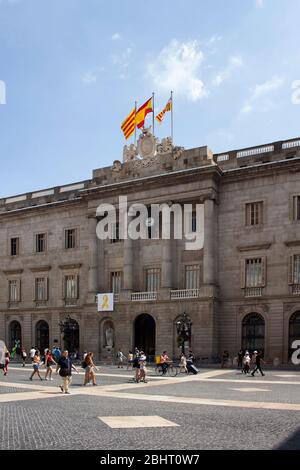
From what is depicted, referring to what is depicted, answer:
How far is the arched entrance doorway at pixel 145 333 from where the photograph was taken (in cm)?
4684

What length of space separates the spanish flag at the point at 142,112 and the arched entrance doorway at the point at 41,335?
21.4 m

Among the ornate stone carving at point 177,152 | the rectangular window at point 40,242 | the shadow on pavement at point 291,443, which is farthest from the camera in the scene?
the rectangular window at point 40,242

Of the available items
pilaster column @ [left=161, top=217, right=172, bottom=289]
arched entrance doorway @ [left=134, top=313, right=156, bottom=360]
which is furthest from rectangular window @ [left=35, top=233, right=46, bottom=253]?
pilaster column @ [left=161, top=217, right=172, bottom=289]

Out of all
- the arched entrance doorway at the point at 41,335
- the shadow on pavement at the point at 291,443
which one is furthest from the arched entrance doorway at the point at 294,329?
the shadow on pavement at the point at 291,443

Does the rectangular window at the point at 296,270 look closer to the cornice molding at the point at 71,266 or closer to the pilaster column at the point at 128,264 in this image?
the pilaster column at the point at 128,264

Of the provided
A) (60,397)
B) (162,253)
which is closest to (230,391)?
(60,397)

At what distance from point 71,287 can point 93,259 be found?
4475mm

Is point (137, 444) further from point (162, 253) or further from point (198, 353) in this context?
point (162, 253)

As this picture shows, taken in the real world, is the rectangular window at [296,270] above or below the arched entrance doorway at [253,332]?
above

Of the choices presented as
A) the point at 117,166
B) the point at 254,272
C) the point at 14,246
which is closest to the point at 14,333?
the point at 14,246

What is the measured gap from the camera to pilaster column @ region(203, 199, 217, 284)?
4325cm

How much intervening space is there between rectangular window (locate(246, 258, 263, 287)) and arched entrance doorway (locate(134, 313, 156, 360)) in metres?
9.49

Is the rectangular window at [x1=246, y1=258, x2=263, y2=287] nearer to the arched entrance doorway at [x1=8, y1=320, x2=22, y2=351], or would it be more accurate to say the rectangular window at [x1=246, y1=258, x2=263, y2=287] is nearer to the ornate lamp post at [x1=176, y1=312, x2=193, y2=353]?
the ornate lamp post at [x1=176, y1=312, x2=193, y2=353]
